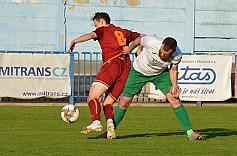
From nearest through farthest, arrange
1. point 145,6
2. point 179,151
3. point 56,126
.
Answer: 1. point 179,151
2. point 56,126
3. point 145,6

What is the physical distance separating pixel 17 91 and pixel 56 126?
23.9ft

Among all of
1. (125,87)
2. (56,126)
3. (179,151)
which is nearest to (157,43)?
(125,87)

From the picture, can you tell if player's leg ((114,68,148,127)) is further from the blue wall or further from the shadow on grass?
the blue wall

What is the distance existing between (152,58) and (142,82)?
1.92ft

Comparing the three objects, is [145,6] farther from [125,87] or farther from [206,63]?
[125,87]

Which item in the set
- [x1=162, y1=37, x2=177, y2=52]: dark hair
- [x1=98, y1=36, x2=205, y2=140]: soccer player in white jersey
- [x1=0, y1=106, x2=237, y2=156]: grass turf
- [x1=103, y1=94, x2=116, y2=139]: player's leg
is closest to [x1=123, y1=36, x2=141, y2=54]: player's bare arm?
[x1=98, y1=36, x2=205, y2=140]: soccer player in white jersey

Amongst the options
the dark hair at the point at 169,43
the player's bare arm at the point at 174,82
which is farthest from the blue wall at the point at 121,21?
the dark hair at the point at 169,43

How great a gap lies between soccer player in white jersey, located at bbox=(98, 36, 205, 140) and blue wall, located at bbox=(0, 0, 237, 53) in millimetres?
15127

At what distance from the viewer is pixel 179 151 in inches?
425

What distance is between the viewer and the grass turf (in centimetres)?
1080

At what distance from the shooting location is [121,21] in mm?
28141

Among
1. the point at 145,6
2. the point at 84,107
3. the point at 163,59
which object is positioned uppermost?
the point at 145,6

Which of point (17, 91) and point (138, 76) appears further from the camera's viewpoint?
point (17, 91)

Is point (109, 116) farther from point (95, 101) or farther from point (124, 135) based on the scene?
point (124, 135)
